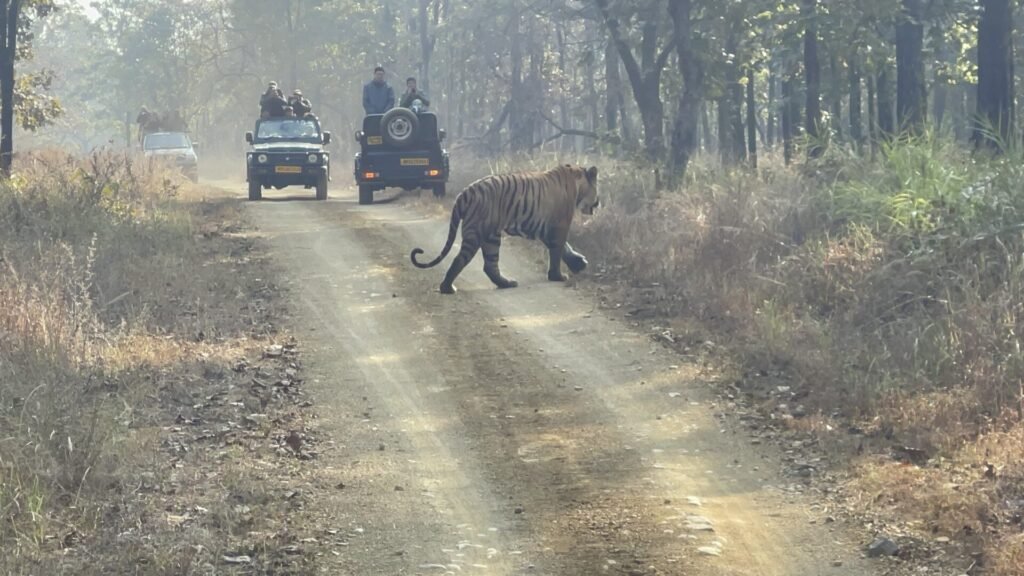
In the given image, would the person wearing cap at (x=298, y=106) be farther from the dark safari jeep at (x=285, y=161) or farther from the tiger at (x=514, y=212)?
the tiger at (x=514, y=212)

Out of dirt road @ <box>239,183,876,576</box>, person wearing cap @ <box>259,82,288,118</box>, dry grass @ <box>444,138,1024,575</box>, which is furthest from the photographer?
person wearing cap @ <box>259,82,288,118</box>

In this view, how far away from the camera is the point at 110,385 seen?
28.9 ft

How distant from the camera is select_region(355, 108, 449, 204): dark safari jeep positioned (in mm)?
23625

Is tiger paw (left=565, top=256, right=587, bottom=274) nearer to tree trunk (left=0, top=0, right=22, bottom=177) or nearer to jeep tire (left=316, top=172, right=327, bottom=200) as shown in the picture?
tree trunk (left=0, top=0, right=22, bottom=177)

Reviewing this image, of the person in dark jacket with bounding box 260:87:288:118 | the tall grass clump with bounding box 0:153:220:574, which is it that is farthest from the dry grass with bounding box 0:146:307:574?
the person in dark jacket with bounding box 260:87:288:118

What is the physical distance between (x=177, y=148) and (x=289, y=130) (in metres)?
11.1

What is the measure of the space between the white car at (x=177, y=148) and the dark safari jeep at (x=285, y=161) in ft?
29.5

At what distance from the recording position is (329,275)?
14641 mm

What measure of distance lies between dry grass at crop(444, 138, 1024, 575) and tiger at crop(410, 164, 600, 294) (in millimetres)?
877

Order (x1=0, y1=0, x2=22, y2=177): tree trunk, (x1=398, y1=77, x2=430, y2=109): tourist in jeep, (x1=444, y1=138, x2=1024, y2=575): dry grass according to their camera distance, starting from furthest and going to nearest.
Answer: (x1=398, y1=77, x2=430, y2=109): tourist in jeep < (x1=0, y1=0, x2=22, y2=177): tree trunk < (x1=444, y1=138, x2=1024, y2=575): dry grass

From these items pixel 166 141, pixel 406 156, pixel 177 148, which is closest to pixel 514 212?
pixel 406 156

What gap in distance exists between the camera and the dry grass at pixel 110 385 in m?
6.11

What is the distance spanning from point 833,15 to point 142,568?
1653cm

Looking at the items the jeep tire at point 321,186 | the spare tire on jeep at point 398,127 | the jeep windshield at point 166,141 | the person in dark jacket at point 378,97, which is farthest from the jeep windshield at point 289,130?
the jeep windshield at point 166,141
